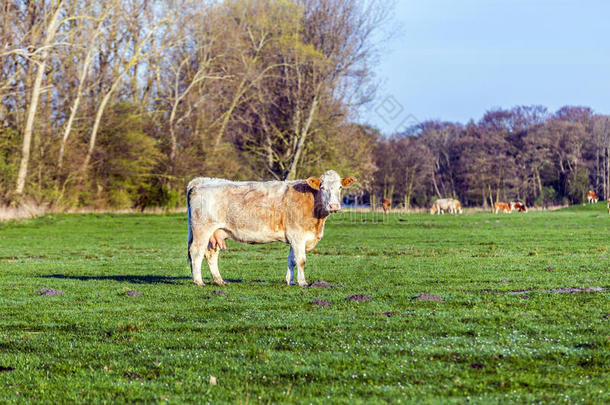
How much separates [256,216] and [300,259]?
1.52 m

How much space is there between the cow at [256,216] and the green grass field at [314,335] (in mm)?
1113

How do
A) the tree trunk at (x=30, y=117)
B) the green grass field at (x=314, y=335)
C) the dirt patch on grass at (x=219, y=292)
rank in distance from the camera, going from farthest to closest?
the tree trunk at (x=30, y=117) → the dirt patch on grass at (x=219, y=292) → the green grass field at (x=314, y=335)

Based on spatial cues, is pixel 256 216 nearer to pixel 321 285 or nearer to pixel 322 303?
pixel 321 285

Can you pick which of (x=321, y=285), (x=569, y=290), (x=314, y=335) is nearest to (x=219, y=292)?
(x=321, y=285)

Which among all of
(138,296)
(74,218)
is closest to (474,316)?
(138,296)

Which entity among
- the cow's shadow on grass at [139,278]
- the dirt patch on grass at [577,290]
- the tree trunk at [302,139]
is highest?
the tree trunk at [302,139]

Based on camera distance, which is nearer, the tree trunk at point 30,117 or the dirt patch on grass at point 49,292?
the dirt patch on grass at point 49,292

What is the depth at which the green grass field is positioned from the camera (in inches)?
294

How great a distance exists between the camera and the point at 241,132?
7069 cm

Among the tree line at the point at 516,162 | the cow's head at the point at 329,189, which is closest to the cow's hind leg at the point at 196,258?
the cow's head at the point at 329,189

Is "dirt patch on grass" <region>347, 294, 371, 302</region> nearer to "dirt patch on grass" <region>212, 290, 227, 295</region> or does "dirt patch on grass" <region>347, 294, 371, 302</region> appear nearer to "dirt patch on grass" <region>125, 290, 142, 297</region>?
"dirt patch on grass" <region>212, 290, 227, 295</region>

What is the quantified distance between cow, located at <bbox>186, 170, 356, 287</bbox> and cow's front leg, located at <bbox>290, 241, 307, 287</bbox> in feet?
0.08

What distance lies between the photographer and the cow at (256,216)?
17156mm

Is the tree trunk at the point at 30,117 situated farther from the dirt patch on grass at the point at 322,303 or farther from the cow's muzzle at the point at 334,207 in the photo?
the dirt patch on grass at the point at 322,303
